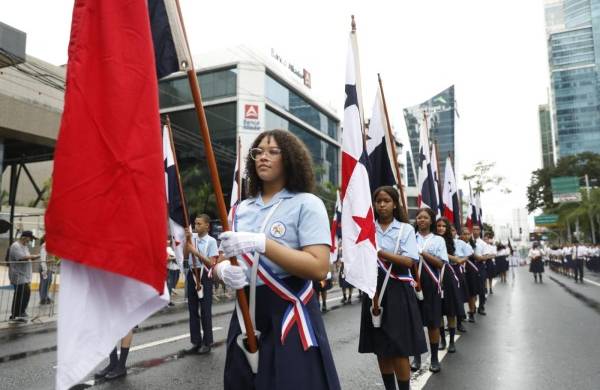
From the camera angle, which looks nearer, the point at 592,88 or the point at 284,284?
the point at 284,284

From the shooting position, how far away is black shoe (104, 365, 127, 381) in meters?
5.36

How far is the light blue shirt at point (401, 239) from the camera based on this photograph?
466 cm

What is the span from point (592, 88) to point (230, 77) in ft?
288

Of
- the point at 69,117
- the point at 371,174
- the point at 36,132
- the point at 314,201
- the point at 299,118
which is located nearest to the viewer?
the point at 69,117

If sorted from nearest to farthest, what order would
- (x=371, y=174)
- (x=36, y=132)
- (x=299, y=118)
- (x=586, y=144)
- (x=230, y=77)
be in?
(x=371, y=174) < (x=36, y=132) < (x=230, y=77) < (x=299, y=118) < (x=586, y=144)

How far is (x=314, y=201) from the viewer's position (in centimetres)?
237

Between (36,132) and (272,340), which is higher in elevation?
(36,132)

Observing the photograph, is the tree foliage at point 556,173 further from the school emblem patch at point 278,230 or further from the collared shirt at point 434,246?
the school emblem patch at point 278,230

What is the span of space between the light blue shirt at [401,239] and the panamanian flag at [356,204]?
49 centimetres

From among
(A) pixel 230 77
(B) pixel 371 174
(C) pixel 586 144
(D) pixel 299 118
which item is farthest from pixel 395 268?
(C) pixel 586 144

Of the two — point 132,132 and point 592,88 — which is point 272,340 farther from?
point 592,88

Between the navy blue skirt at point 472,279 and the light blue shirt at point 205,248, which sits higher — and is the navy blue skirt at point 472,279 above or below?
below

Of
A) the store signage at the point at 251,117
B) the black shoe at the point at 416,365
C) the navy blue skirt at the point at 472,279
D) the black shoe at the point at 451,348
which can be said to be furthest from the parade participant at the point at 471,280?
the store signage at the point at 251,117

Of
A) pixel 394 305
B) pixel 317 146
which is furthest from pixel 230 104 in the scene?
pixel 394 305
